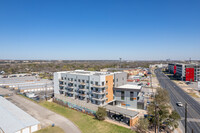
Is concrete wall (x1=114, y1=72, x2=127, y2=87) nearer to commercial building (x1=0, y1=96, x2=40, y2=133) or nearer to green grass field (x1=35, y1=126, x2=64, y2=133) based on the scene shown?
green grass field (x1=35, y1=126, x2=64, y2=133)

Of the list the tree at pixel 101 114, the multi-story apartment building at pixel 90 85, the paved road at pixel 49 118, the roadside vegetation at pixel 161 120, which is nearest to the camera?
the roadside vegetation at pixel 161 120

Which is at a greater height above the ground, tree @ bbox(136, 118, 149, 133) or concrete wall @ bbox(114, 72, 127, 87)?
concrete wall @ bbox(114, 72, 127, 87)

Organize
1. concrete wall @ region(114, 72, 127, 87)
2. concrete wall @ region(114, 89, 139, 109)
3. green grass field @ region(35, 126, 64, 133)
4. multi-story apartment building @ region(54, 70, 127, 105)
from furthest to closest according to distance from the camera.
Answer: concrete wall @ region(114, 72, 127, 87), concrete wall @ region(114, 89, 139, 109), multi-story apartment building @ region(54, 70, 127, 105), green grass field @ region(35, 126, 64, 133)

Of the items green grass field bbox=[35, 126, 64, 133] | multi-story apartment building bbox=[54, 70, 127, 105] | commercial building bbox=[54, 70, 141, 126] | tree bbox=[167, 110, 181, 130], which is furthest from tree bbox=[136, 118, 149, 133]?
green grass field bbox=[35, 126, 64, 133]

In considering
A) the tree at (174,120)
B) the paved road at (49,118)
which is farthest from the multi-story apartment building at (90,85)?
the tree at (174,120)

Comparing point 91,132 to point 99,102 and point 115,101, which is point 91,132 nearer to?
point 99,102

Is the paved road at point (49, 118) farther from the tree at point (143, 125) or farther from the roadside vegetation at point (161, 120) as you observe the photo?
the roadside vegetation at point (161, 120)

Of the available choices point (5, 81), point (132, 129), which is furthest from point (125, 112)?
point (5, 81)

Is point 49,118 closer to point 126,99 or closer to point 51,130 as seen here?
point 51,130

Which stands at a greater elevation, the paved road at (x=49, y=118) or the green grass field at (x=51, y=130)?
the green grass field at (x=51, y=130)

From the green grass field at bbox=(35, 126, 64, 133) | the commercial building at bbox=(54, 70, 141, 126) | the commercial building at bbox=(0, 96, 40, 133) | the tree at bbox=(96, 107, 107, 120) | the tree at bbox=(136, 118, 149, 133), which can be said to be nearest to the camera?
the commercial building at bbox=(0, 96, 40, 133)
